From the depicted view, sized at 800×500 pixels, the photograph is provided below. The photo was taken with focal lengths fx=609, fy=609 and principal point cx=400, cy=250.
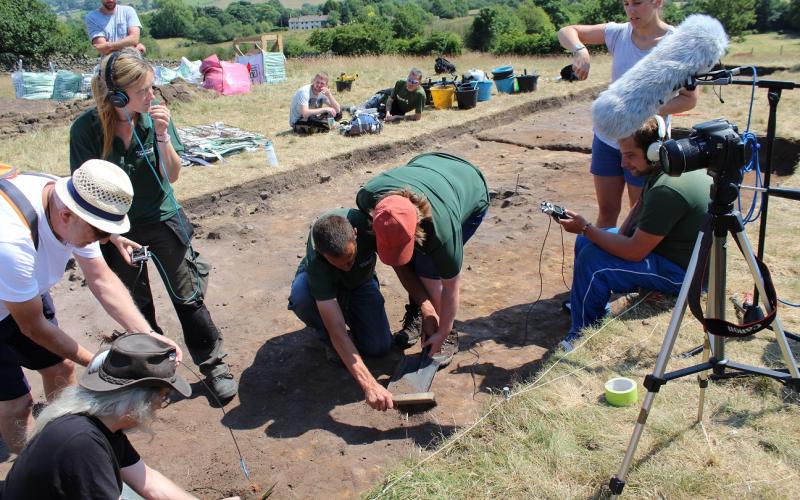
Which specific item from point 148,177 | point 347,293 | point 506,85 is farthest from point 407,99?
point 148,177

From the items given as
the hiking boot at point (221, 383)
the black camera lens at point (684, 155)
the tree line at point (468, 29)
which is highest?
the tree line at point (468, 29)

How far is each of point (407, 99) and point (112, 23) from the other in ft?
17.4

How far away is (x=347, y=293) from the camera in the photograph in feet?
13.0

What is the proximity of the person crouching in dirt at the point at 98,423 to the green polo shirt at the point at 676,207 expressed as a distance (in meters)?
2.61

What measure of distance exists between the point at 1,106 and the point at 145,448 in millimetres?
17105

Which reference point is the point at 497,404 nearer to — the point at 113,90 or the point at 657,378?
the point at 657,378

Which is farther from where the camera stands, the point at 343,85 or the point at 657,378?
the point at 343,85

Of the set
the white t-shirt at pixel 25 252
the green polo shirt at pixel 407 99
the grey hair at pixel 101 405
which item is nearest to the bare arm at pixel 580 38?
the white t-shirt at pixel 25 252

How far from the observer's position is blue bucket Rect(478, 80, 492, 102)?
1248 centimetres

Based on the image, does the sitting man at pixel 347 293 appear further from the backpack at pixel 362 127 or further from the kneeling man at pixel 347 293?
the backpack at pixel 362 127

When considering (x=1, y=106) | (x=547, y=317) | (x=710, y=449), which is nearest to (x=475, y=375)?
(x=547, y=317)

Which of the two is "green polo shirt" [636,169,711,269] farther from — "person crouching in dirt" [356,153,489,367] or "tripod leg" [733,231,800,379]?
"person crouching in dirt" [356,153,489,367]

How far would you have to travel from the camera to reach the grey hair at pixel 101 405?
196 centimetres

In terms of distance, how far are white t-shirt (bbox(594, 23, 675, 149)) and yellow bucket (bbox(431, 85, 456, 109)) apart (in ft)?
25.7
